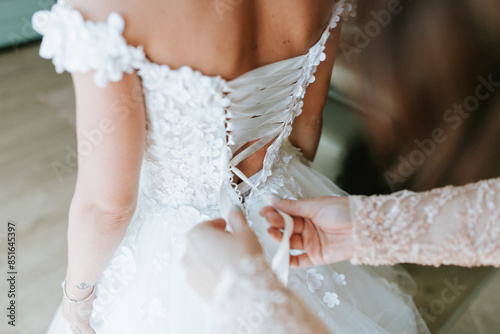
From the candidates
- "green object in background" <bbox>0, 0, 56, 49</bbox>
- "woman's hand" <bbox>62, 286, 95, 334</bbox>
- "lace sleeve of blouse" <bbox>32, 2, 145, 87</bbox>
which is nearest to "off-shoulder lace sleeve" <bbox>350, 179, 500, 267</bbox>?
"lace sleeve of blouse" <bbox>32, 2, 145, 87</bbox>

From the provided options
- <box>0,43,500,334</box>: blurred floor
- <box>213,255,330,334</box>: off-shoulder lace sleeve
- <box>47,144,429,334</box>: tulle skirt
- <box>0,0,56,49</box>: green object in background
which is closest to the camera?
<box>213,255,330,334</box>: off-shoulder lace sleeve

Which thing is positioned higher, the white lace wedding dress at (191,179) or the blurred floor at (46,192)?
the white lace wedding dress at (191,179)

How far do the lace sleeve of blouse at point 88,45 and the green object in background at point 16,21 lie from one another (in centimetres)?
280

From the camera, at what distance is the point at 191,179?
33.2 inches

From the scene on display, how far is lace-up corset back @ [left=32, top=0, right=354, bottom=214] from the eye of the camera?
59 cm

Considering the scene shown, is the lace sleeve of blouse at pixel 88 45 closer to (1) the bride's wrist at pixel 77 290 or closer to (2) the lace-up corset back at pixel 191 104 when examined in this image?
(2) the lace-up corset back at pixel 191 104

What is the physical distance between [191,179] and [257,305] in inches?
13.4

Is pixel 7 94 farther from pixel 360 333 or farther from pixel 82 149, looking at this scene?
pixel 360 333

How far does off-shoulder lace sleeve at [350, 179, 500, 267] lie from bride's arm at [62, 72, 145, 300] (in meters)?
0.41

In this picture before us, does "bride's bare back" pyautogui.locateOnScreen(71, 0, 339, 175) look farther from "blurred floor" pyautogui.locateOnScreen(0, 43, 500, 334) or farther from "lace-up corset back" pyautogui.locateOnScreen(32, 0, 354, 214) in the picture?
"blurred floor" pyautogui.locateOnScreen(0, 43, 500, 334)

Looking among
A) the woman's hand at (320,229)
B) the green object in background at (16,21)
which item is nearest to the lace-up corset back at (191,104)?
the woman's hand at (320,229)

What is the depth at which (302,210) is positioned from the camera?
2.64 ft

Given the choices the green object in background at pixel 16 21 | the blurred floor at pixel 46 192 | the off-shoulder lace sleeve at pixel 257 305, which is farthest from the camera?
the green object in background at pixel 16 21

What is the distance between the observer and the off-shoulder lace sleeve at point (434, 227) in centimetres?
75
